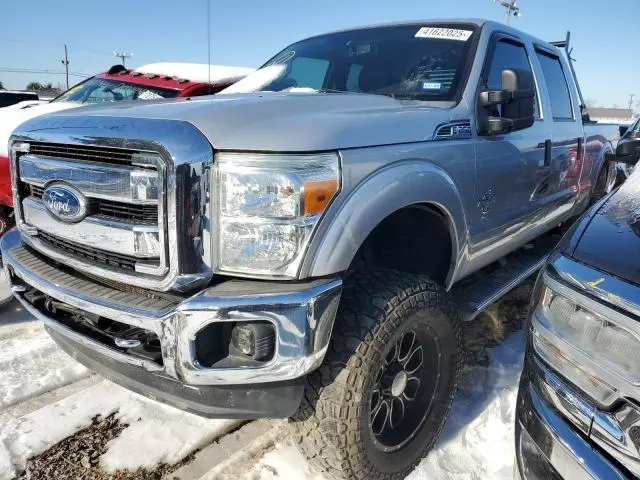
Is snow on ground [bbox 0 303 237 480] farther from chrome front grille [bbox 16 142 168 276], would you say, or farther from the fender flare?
the fender flare

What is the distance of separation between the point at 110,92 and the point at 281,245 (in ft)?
16.7

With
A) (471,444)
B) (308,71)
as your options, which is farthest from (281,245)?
(308,71)

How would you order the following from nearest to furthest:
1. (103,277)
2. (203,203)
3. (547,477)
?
(547,477) < (203,203) < (103,277)

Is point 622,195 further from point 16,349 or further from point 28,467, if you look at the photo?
point 16,349

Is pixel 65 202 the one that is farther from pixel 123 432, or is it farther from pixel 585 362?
pixel 585 362

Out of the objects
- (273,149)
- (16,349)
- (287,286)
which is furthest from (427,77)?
(16,349)

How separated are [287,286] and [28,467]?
1494 mm

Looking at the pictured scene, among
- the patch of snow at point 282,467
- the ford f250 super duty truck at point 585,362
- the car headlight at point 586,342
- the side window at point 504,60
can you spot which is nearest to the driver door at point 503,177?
the side window at point 504,60

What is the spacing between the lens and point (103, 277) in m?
1.81

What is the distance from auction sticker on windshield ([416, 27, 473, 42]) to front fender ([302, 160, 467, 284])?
1.01 m

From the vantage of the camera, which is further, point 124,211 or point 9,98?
point 9,98

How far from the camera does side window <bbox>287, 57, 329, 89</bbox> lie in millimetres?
2934

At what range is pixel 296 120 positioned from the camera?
169 centimetres

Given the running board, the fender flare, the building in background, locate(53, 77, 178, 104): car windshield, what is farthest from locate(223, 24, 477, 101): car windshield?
the building in background
